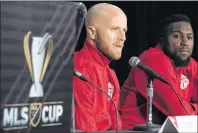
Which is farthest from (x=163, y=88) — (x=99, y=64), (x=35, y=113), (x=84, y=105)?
(x=35, y=113)

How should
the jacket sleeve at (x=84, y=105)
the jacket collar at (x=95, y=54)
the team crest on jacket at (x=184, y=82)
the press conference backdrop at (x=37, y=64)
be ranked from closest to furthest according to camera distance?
the press conference backdrop at (x=37, y=64) → the jacket sleeve at (x=84, y=105) → the jacket collar at (x=95, y=54) → the team crest on jacket at (x=184, y=82)

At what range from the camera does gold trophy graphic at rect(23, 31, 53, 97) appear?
1.13 meters

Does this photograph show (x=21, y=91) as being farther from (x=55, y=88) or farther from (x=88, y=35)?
(x=88, y=35)

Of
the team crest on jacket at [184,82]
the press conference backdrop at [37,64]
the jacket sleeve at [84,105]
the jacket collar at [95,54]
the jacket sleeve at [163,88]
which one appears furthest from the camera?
the team crest on jacket at [184,82]

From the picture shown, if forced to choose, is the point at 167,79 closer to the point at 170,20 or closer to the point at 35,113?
the point at 170,20

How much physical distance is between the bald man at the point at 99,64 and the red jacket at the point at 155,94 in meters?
0.32

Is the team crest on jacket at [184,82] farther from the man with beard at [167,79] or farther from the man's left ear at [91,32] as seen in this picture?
the man's left ear at [91,32]

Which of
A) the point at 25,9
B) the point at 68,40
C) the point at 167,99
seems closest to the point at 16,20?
the point at 25,9

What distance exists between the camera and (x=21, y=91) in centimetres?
113

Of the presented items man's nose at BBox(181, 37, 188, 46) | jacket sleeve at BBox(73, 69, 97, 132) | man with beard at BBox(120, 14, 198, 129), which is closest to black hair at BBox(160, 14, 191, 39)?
man with beard at BBox(120, 14, 198, 129)

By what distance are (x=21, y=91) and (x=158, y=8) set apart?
223 cm

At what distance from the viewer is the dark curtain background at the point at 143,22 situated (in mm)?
3029

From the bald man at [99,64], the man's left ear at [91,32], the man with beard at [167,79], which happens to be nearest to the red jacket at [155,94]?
the man with beard at [167,79]

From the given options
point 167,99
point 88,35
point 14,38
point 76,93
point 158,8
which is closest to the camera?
point 14,38
